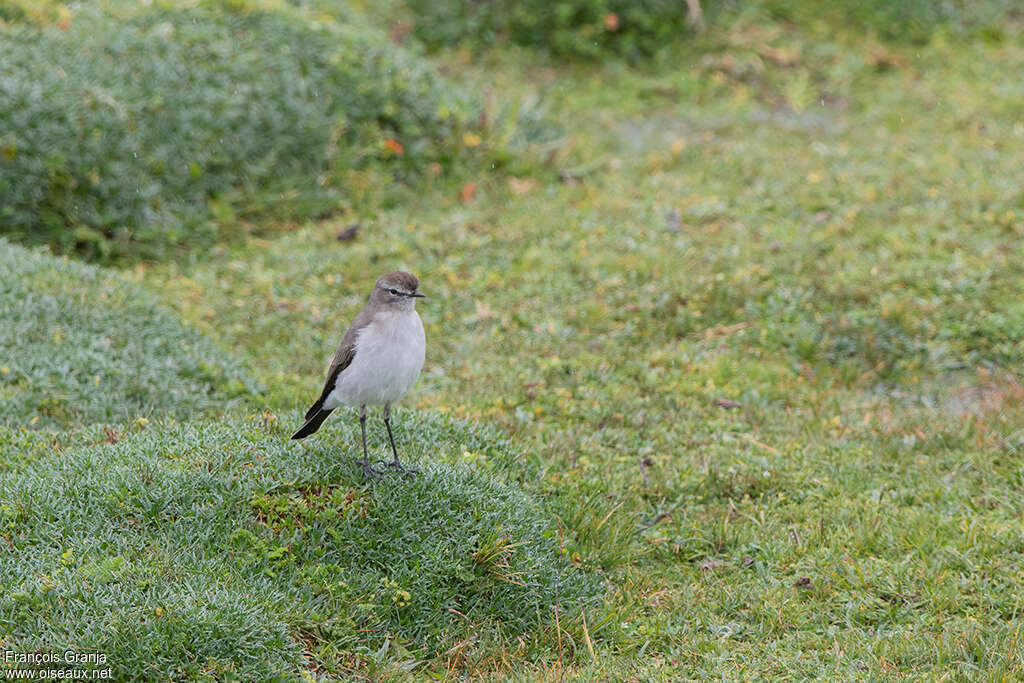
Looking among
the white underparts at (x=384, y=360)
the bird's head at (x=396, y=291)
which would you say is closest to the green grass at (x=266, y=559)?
the white underparts at (x=384, y=360)

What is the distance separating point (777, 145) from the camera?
13.5 metres

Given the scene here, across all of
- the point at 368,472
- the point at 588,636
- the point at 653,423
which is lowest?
the point at 588,636

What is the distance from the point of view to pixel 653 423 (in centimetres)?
810

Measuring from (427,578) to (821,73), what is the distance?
476 inches

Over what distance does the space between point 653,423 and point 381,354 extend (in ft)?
9.46

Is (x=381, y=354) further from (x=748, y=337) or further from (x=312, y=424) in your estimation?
(x=748, y=337)

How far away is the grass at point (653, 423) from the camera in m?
5.66

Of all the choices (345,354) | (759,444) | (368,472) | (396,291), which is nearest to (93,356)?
(345,354)

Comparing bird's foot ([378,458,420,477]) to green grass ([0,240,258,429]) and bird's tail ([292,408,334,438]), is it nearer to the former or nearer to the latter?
bird's tail ([292,408,334,438])

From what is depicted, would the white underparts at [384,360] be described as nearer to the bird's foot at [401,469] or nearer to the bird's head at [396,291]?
the bird's head at [396,291]

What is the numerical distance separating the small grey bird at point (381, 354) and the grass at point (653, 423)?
0.45m

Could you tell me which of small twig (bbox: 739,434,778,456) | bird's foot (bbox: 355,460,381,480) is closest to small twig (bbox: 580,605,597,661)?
bird's foot (bbox: 355,460,381,480)

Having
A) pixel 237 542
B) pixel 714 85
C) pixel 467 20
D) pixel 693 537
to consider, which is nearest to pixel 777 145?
pixel 714 85

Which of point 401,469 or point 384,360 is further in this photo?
point 401,469
